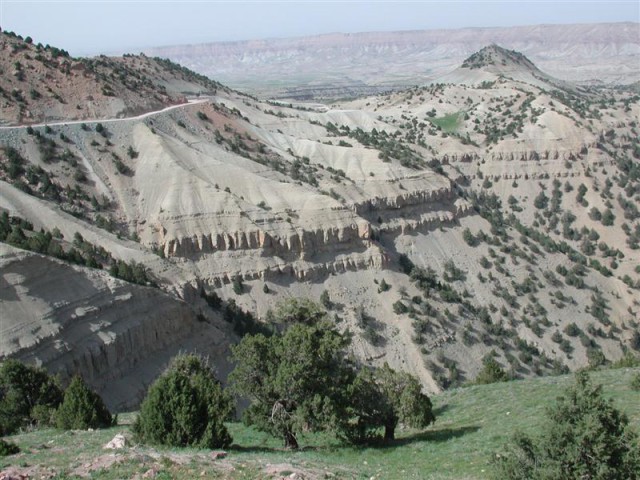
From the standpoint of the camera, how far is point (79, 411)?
1986 cm

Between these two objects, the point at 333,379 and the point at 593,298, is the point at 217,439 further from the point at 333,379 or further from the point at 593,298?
the point at 593,298

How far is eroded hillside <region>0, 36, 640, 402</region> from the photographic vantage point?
40.1 m

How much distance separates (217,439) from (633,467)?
9564 millimetres

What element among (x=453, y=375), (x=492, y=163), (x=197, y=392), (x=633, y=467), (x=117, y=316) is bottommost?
(x=453, y=375)

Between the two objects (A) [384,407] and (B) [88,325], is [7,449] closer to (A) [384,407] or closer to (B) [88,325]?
(A) [384,407]

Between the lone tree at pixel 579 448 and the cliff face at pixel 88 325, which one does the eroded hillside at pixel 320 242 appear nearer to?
the cliff face at pixel 88 325

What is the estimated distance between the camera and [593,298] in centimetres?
5484

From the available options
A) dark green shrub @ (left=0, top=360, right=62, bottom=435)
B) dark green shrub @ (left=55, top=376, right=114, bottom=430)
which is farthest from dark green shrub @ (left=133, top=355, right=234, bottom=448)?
dark green shrub @ (left=0, top=360, right=62, bottom=435)

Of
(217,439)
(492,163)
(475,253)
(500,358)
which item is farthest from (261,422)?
(492,163)

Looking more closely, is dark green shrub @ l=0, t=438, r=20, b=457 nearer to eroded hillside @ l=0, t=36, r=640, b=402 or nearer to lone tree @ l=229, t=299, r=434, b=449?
lone tree @ l=229, t=299, r=434, b=449

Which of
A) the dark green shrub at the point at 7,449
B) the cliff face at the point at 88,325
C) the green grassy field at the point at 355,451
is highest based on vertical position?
the cliff face at the point at 88,325

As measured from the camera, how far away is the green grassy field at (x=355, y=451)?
13.0m

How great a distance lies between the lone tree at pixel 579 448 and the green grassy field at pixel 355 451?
99.2 inches

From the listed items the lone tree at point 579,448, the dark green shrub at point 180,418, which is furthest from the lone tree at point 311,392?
the lone tree at point 579,448
